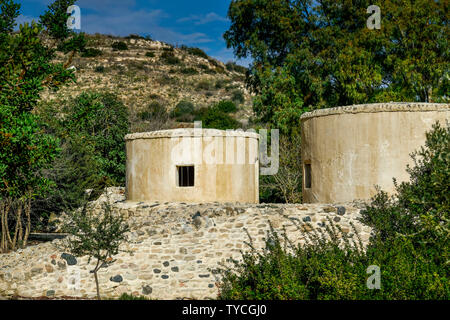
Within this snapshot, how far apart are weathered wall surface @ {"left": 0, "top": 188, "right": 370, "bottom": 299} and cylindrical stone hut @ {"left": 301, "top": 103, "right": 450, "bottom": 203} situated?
4.36ft

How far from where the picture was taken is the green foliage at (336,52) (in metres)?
20.2

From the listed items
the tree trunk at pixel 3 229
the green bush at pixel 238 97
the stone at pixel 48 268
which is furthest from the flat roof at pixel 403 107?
the green bush at pixel 238 97

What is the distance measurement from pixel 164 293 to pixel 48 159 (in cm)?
334

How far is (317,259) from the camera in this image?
8227mm

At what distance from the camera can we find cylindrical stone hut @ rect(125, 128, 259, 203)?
43.4ft

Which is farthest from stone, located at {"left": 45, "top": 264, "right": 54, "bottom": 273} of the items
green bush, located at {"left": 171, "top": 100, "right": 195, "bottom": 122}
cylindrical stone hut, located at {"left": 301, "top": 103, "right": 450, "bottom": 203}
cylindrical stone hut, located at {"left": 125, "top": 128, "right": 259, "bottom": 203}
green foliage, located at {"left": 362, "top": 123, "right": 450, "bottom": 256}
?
green bush, located at {"left": 171, "top": 100, "right": 195, "bottom": 122}

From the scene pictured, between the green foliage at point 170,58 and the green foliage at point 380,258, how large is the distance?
4166 centimetres

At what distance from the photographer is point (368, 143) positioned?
11.4 meters

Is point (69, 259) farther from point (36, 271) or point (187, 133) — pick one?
point (187, 133)

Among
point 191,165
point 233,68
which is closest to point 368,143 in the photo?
point 191,165

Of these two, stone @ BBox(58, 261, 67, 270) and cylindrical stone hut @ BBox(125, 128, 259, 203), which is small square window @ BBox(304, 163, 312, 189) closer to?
cylindrical stone hut @ BBox(125, 128, 259, 203)

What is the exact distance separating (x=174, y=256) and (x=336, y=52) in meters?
16.1
